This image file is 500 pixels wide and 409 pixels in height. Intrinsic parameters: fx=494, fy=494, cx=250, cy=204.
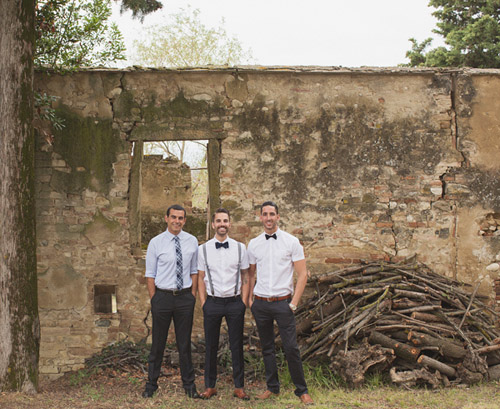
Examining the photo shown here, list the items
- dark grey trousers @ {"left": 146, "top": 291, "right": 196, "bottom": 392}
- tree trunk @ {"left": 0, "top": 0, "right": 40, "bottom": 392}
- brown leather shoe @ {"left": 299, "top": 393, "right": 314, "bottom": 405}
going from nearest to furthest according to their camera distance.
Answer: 1. brown leather shoe @ {"left": 299, "top": 393, "right": 314, "bottom": 405}
2. dark grey trousers @ {"left": 146, "top": 291, "right": 196, "bottom": 392}
3. tree trunk @ {"left": 0, "top": 0, "right": 40, "bottom": 392}

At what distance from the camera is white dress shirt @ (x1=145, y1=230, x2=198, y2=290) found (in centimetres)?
Result: 530

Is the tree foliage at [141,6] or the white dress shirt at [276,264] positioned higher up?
the tree foliage at [141,6]

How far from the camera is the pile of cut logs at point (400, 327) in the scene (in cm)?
563

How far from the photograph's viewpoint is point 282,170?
6.96m

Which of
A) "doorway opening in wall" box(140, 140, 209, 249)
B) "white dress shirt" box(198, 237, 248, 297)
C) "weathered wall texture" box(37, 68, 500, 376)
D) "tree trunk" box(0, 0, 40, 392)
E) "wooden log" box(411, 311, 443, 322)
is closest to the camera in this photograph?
"white dress shirt" box(198, 237, 248, 297)

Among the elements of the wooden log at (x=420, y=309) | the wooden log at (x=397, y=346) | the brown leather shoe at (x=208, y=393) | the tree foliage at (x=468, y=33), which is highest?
the tree foliage at (x=468, y=33)

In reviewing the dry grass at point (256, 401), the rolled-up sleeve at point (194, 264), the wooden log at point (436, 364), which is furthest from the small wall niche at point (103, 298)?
the wooden log at point (436, 364)

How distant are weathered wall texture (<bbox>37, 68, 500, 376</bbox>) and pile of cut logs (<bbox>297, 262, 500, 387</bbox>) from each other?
45 cm

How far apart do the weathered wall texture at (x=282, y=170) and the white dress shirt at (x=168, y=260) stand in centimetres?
158

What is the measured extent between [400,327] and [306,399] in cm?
154

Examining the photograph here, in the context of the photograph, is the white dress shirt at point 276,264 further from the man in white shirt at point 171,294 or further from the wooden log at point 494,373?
the wooden log at point 494,373

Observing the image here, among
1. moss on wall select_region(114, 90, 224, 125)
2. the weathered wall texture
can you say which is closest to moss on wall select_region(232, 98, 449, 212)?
the weathered wall texture

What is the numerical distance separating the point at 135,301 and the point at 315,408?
122 inches

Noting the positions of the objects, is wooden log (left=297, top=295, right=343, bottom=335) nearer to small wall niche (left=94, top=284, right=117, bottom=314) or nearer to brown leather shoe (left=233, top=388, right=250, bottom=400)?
brown leather shoe (left=233, top=388, right=250, bottom=400)
